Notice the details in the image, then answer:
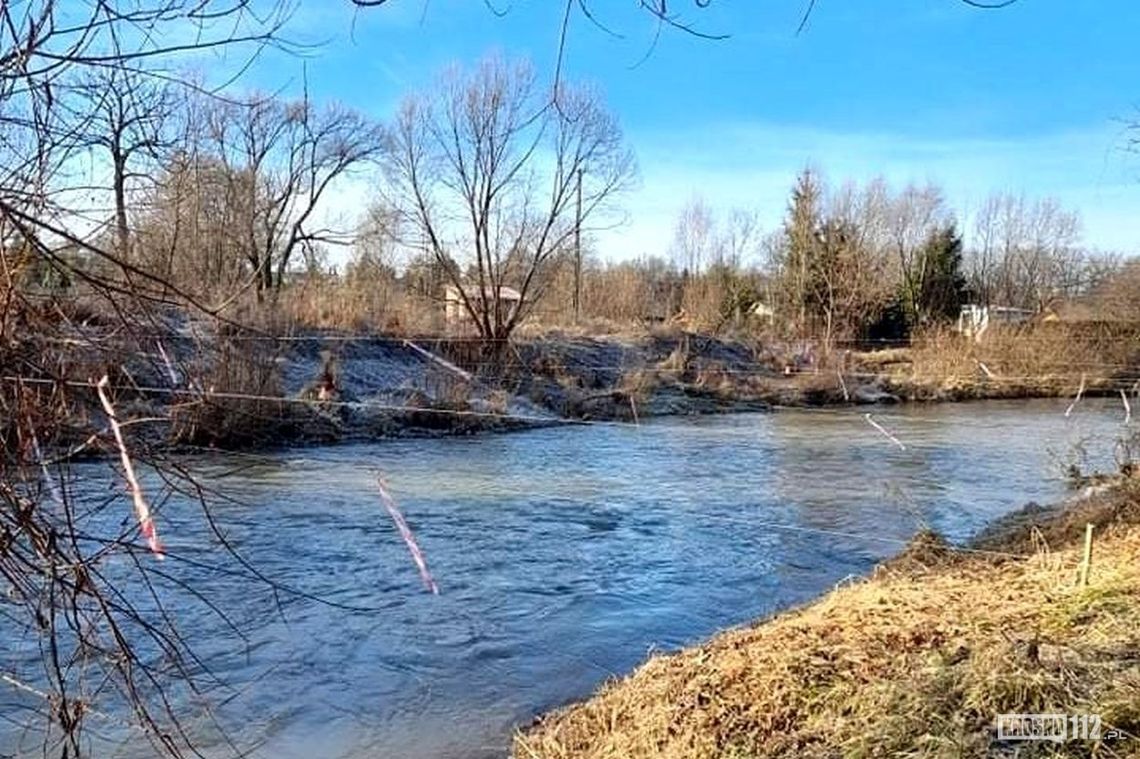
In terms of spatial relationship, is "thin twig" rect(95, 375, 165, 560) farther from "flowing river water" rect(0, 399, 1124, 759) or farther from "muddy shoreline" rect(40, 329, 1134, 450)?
"muddy shoreline" rect(40, 329, 1134, 450)

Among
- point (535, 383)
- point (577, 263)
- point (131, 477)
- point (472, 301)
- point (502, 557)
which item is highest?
point (577, 263)

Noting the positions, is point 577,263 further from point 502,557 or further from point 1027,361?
point 502,557

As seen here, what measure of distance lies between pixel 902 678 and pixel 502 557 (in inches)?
177

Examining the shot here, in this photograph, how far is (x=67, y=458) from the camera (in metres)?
1.74

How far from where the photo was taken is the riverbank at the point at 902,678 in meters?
2.38

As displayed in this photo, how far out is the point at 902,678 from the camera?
2.75m

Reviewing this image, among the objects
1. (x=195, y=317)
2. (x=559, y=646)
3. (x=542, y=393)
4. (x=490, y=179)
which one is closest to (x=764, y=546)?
(x=559, y=646)

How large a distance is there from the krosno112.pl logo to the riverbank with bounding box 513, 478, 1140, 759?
2 centimetres

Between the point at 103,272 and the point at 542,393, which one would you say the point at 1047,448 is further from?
the point at 103,272

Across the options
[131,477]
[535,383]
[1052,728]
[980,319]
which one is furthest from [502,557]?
[980,319]

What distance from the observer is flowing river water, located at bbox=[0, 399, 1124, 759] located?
4.23 m

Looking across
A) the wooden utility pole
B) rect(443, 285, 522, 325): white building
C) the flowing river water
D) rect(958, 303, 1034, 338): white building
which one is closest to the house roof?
rect(443, 285, 522, 325): white building

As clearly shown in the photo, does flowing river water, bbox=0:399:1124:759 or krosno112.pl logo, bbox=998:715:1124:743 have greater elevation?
krosno112.pl logo, bbox=998:715:1124:743

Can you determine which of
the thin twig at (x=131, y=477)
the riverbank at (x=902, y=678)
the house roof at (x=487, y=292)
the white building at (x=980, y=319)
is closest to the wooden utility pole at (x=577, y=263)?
the house roof at (x=487, y=292)
